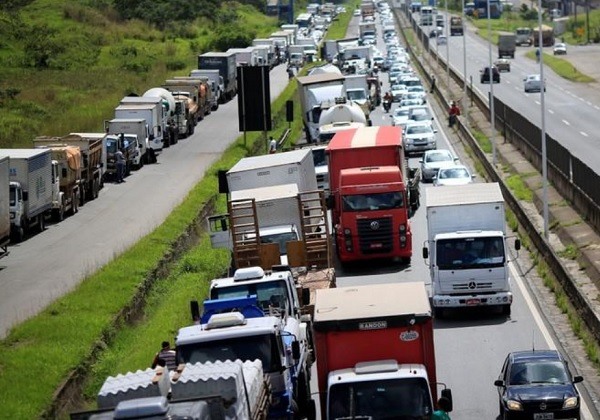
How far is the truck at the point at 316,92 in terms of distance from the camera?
69500mm

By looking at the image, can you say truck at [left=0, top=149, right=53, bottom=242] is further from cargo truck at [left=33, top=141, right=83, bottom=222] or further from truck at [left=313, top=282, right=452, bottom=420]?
truck at [left=313, top=282, right=452, bottom=420]

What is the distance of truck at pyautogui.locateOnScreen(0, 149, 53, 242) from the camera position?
156ft

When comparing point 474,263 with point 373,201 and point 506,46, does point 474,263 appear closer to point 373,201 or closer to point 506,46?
point 373,201

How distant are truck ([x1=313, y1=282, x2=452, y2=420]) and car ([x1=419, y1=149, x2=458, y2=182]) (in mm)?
31719

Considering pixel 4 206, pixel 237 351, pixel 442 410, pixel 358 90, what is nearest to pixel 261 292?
pixel 237 351

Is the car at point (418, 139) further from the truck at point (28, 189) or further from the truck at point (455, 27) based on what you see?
the truck at point (455, 27)

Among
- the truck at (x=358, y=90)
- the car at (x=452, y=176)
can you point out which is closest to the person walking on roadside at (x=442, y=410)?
the car at (x=452, y=176)

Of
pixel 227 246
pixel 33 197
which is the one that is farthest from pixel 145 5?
pixel 227 246

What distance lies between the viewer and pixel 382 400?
20.2m

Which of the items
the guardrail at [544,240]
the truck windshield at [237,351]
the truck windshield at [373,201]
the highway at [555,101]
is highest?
the truck windshield at [237,351]

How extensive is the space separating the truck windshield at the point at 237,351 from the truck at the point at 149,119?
4694cm

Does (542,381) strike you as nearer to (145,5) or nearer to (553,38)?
(145,5)

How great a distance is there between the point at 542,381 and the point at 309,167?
→ 764 inches

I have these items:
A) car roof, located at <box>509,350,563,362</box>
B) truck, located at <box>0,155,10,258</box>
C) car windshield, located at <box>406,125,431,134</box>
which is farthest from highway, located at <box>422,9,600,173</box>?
car roof, located at <box>509,350,563,362</box>
